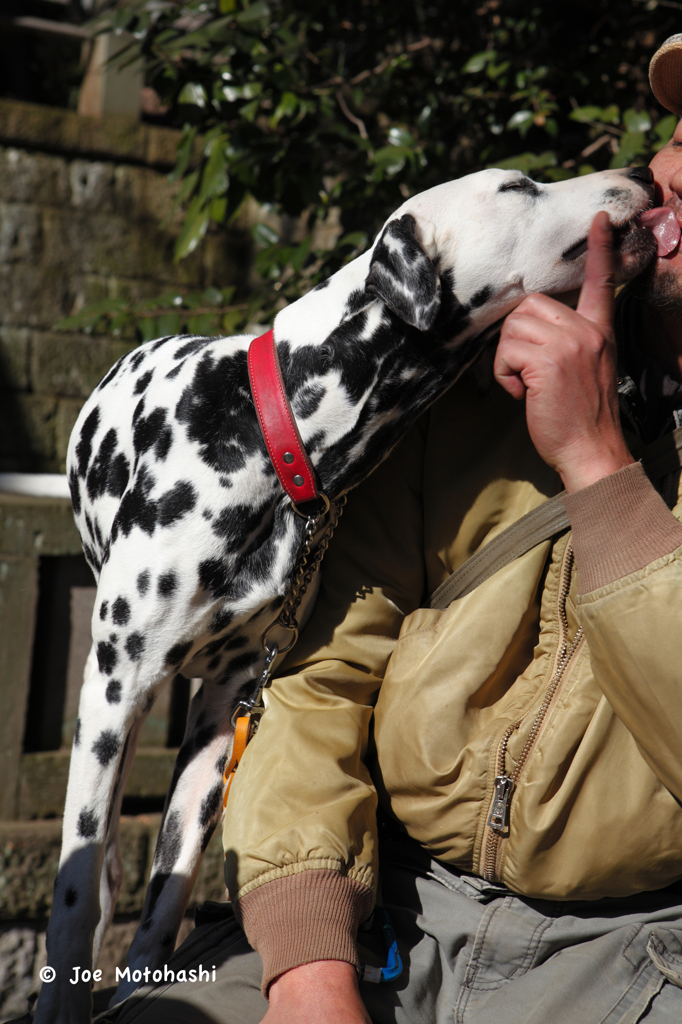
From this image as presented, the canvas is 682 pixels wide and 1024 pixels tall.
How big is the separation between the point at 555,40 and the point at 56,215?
2716 millimetres

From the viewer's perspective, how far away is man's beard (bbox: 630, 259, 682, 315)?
5.08 ft

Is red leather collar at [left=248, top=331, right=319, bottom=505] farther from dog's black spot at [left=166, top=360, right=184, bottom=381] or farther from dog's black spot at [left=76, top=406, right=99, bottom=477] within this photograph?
dog's black spot at [left=76, top=406, right=99, bottom=477]

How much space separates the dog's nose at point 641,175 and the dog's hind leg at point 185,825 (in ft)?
4.48

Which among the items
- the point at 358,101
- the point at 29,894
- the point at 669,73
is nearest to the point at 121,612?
the point at 669,73

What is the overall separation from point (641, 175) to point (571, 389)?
674mm

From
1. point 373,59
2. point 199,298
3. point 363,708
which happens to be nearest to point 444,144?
point 373,59

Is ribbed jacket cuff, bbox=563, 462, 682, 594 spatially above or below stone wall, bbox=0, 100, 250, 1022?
above

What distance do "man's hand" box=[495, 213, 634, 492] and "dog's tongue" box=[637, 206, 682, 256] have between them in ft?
0.95

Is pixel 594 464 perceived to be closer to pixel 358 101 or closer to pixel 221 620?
pixel 221 620

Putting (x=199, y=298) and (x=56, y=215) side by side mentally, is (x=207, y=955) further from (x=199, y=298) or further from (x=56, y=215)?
(x=56, y=215)

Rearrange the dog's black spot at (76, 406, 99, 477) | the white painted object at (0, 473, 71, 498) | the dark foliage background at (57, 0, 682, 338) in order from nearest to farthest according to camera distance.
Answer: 1. the dog's black spot at (76, 406, 99, 477)
2. the dark foliage background at (57, 0, 682, 338)
3. the white painted object at (0, 473, 71, 498)

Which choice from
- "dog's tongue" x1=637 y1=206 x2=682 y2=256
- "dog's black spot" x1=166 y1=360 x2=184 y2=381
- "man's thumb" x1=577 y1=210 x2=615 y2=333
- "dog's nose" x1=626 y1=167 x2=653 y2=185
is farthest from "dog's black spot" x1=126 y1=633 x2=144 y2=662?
"dog's nose" x1=626 y1=167 x2=653 y2=185

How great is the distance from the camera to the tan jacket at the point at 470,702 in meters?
1.24

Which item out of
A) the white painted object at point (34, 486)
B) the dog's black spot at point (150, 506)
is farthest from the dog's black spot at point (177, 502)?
the white painted object at point (34, 486)
